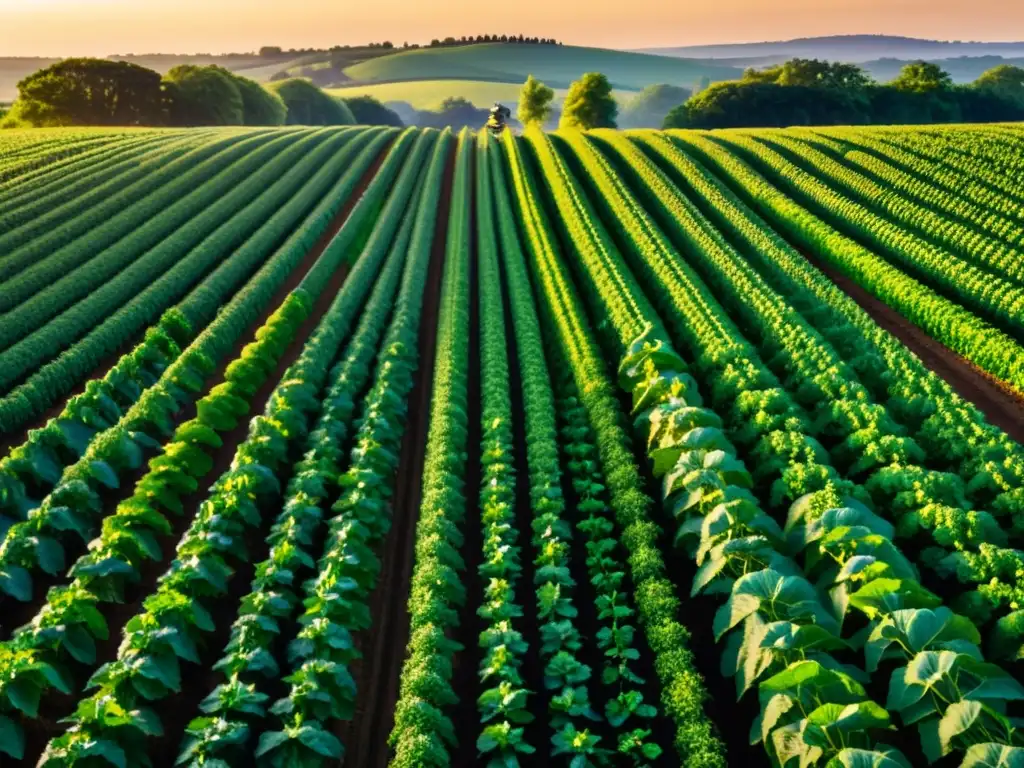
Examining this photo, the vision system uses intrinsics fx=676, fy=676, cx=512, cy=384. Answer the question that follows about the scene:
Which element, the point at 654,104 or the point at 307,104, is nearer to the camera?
the point at 307,104

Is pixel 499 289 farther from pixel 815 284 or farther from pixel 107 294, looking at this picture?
pixel 107 294

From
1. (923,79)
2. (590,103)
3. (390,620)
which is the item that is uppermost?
(923,79)

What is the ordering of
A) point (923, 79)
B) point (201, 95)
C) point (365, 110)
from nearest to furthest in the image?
1. point (923, 79)
2. point (201, 95)
3. point (365, 110)

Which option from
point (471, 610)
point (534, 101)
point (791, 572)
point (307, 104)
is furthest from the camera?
point (307, 104)

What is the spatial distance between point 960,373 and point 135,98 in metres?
89.7

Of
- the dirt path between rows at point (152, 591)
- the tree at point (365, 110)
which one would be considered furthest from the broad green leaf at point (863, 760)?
the tree at point (365, 110)

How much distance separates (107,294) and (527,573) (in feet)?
68.6

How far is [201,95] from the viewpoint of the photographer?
8394cm

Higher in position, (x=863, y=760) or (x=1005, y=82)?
(x=1005, y=82)

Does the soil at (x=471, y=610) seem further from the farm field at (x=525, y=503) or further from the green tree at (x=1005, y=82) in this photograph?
the green tree at (x=1005, y=82)

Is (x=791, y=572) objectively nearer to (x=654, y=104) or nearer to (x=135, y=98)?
(x=135, y=98)

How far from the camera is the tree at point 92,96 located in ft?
244

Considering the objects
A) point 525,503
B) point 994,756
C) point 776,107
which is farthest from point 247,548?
point 776,107

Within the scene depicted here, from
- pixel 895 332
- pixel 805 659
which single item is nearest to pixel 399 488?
pixel 805 659
